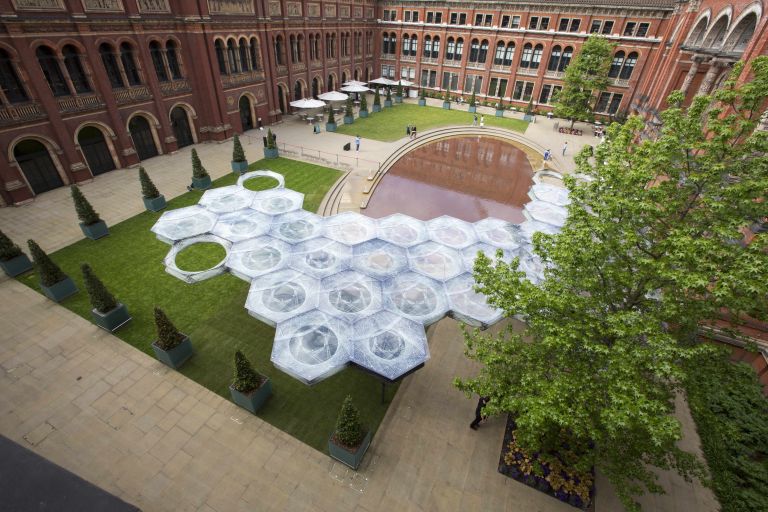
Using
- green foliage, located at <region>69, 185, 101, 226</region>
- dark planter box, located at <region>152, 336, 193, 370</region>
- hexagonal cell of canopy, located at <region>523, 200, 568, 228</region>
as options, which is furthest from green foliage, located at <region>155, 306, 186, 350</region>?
hexagonal cell of canopy, located at <region>523, 200, 568, 228</region>

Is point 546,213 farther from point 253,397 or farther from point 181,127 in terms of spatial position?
point 181,127

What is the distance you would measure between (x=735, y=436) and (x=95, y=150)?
41.0m

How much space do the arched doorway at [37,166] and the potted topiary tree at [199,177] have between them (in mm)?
9772

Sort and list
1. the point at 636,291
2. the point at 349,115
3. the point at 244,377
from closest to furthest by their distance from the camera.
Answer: the point at 636,291 < the point at 244,377 < the point at 349,115

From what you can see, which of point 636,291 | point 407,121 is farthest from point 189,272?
point 407,121

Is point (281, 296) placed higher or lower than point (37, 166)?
higher

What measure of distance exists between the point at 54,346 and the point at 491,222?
69.5 ft

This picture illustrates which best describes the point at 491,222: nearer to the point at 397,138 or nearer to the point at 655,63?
the point at 397,138

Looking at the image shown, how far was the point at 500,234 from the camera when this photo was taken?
60.0ft

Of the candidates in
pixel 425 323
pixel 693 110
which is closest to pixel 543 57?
pixel 693 110

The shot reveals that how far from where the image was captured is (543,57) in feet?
165

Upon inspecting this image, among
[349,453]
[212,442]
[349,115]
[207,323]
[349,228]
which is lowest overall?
[212,442]

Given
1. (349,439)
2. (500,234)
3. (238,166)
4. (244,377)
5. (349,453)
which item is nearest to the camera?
(349,439)

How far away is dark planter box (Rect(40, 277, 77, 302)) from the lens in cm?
1756
